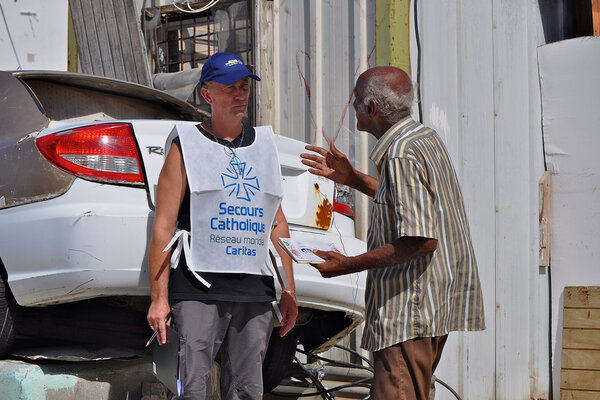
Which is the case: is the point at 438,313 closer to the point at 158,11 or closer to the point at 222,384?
the point at 222,384

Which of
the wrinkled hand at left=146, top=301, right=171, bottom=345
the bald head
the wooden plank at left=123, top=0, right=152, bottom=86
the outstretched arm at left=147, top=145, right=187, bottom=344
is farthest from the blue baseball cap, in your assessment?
the wooden plank at left=123, top=0, right=152, bottom=86

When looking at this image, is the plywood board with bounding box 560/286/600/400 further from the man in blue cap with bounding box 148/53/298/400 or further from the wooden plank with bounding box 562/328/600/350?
the man in blue cap with bounding box 148/53/298/400

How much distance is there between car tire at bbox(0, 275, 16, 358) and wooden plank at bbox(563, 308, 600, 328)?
3941 millimetres

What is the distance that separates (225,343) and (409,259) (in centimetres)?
90

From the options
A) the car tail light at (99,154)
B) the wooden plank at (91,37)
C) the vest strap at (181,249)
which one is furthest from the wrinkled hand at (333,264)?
the wooden plank at (91,37)

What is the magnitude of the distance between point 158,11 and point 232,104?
4.56 meters

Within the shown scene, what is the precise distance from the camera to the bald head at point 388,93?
285 centimetres

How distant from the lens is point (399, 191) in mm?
2658

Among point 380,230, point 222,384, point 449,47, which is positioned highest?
point 449,47

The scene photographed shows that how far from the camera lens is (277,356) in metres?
4.14

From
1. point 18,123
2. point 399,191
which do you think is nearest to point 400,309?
point 399,191

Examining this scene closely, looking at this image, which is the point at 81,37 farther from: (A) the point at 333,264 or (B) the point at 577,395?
(A) the point at 333,264

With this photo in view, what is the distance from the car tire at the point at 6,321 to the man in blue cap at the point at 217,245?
2.70 feet

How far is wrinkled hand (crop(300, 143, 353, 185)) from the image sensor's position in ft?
10.9
